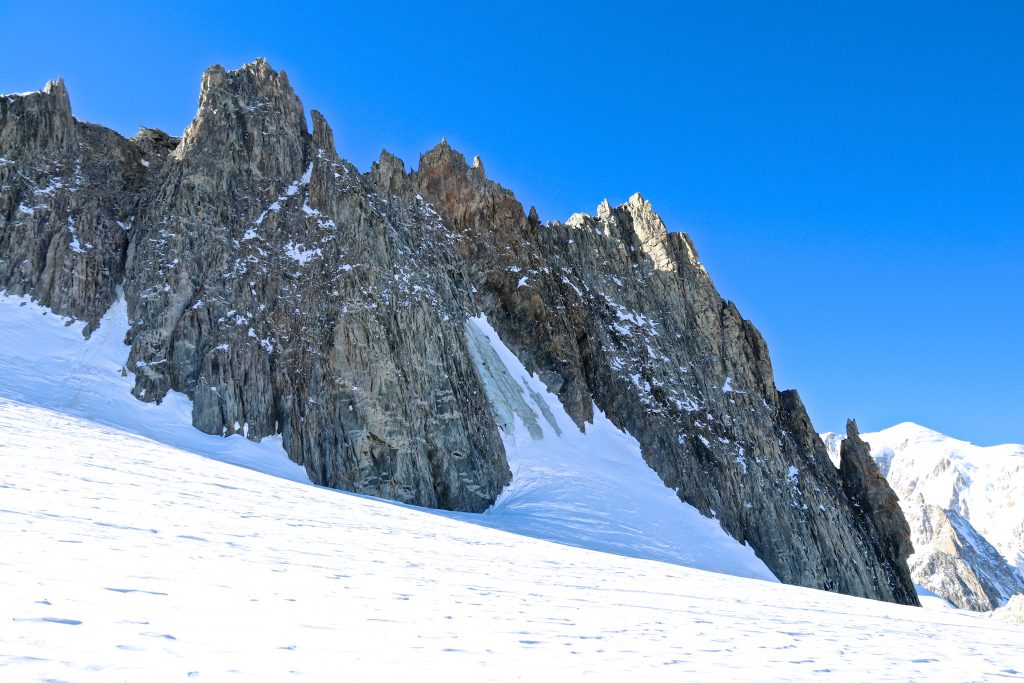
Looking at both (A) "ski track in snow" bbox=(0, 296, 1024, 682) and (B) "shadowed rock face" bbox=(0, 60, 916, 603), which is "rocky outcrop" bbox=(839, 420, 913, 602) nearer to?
(B) "shadowed rock face" bbox=(0, 60, 916, 603)

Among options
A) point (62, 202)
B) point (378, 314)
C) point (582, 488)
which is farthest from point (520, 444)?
point (62, 202)

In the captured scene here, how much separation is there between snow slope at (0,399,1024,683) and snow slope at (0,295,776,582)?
12.2 meters

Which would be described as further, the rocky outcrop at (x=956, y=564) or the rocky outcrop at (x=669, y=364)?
the rocky outcrop at (x=956, y=564)

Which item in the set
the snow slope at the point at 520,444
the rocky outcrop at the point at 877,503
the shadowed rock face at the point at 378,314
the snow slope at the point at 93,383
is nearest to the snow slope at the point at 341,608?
the snow slope at the point at 520,444

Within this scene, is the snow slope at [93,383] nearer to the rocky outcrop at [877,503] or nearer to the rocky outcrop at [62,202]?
the rocky outcrop at [62,202]

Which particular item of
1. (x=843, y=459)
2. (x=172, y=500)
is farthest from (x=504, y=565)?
(x=843, y=459)

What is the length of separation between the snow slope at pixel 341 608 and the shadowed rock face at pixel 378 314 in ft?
56.7

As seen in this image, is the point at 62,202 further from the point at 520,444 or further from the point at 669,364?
the point at 669,364

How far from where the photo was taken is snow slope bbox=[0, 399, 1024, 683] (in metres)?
5.98

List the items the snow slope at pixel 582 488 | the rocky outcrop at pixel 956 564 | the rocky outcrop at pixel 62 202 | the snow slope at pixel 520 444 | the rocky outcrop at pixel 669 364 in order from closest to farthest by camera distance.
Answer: the snow slope at pixel 520 444, the snow slope at pixel 582 488, the rocky outcrop at pixel 62 202, the rocky outcrop at pixel 669 364, the rocky outcrop at pixel 956 564

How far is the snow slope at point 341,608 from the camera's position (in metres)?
5.98

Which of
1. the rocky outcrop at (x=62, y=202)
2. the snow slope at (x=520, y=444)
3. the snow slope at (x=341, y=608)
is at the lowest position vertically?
the snow slope at (x=341, y=608)

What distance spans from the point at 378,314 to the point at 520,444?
11.8 meters

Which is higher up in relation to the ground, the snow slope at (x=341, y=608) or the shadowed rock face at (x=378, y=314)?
the shadowed rock face at (x=378, y=314)
